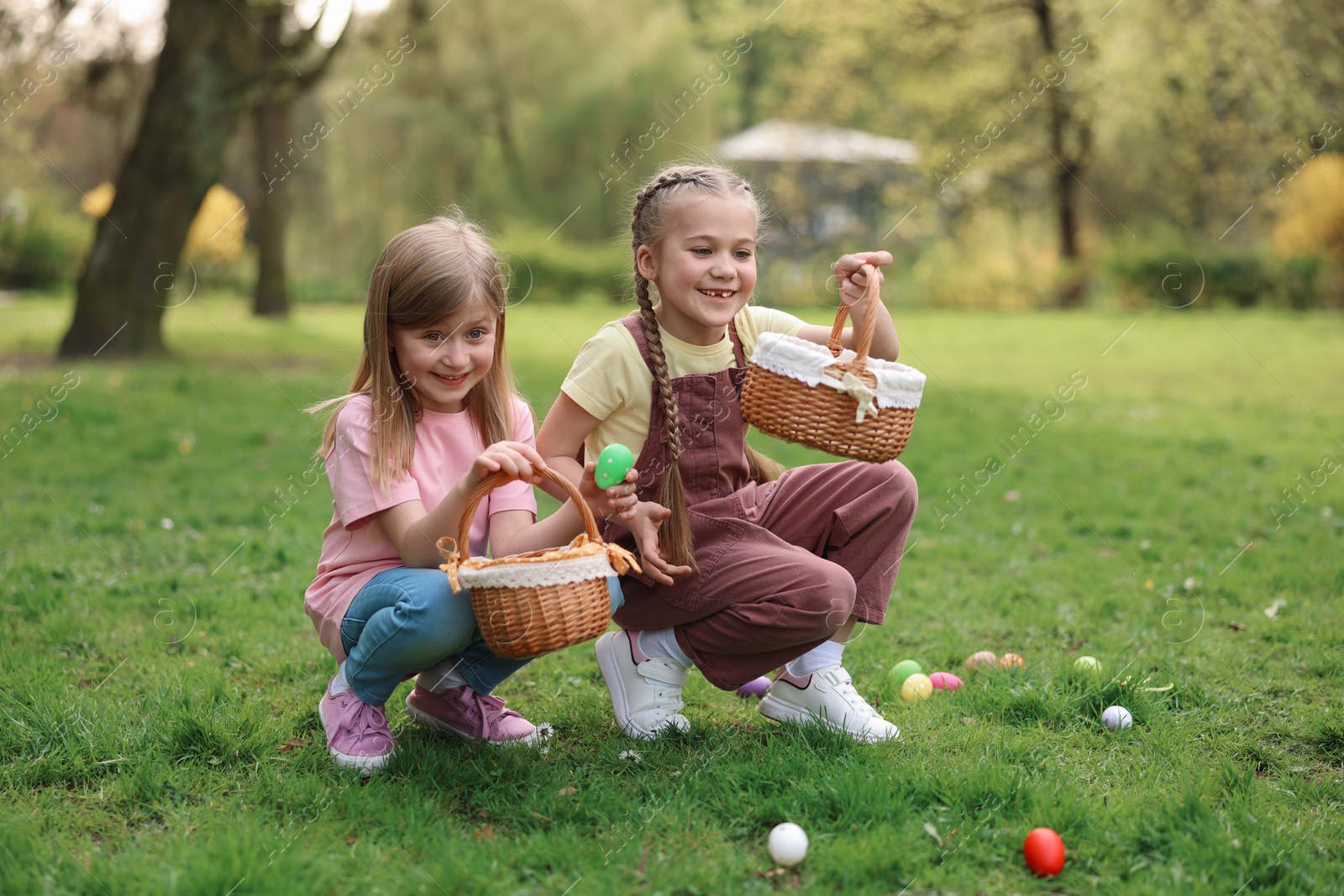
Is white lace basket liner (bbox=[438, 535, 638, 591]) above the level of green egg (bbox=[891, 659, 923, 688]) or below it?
above

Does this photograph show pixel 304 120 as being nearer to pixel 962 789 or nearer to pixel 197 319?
pixel 197 319

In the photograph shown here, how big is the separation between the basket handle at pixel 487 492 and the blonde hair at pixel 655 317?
0.33 meters

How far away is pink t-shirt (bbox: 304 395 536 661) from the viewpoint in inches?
109

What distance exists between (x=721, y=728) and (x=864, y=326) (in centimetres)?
119

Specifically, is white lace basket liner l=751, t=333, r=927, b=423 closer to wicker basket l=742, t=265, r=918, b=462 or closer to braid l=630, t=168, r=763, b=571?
wicker basket l=742, t=265, r=918, b=462

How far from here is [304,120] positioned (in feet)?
103

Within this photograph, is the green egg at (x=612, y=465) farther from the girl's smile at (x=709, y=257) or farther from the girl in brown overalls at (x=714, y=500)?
the girl's smile at (x=709, y=257)

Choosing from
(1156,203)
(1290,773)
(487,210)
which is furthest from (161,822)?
(1156,203)

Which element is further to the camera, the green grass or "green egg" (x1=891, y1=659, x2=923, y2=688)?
"green egg" (x1=891, y1=659, x2=923, y2=688)

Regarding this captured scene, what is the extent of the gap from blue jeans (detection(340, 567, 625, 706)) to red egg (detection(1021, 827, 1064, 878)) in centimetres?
116

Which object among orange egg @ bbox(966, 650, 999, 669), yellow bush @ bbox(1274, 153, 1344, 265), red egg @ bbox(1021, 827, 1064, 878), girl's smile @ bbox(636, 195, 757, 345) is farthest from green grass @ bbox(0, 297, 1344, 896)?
yellow bush @ bbox(1274, 153, 1344, 265)

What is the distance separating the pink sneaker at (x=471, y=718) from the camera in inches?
117

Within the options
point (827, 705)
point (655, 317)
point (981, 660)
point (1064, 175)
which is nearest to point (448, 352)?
point (655, 317)

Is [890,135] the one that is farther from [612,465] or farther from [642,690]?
[612,465]
